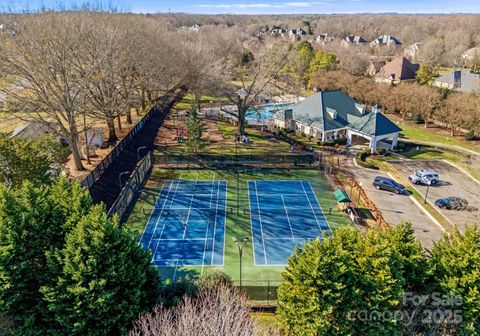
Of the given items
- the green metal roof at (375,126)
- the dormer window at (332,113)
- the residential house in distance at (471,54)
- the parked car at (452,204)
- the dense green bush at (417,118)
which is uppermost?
the residential house in distance at (471,54)

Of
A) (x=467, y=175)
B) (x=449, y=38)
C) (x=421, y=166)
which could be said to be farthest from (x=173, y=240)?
(x=449, y=38)

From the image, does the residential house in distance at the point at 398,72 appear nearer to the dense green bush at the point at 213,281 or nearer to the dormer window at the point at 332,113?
the dormer window at the point at 332,113

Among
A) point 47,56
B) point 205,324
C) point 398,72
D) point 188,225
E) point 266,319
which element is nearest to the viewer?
point 205,324

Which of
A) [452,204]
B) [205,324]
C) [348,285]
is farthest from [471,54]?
[205,324]

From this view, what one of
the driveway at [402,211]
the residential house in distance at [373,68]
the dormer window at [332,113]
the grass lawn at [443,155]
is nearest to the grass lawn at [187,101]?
the dormer window at [332,113]

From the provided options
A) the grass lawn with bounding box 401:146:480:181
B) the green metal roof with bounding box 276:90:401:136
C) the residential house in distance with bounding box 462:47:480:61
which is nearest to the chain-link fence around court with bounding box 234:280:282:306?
the green metal roof with bounding box 276:90:401:136

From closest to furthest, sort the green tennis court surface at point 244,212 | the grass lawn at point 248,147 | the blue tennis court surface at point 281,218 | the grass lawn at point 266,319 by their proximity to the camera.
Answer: the grass lawn at point 266,319 → the green tennis court surface at point 244,212 → the blue tennis court surface at point 281,218 → the grass lawn at point 248,147

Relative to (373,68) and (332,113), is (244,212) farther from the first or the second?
(373,68)
